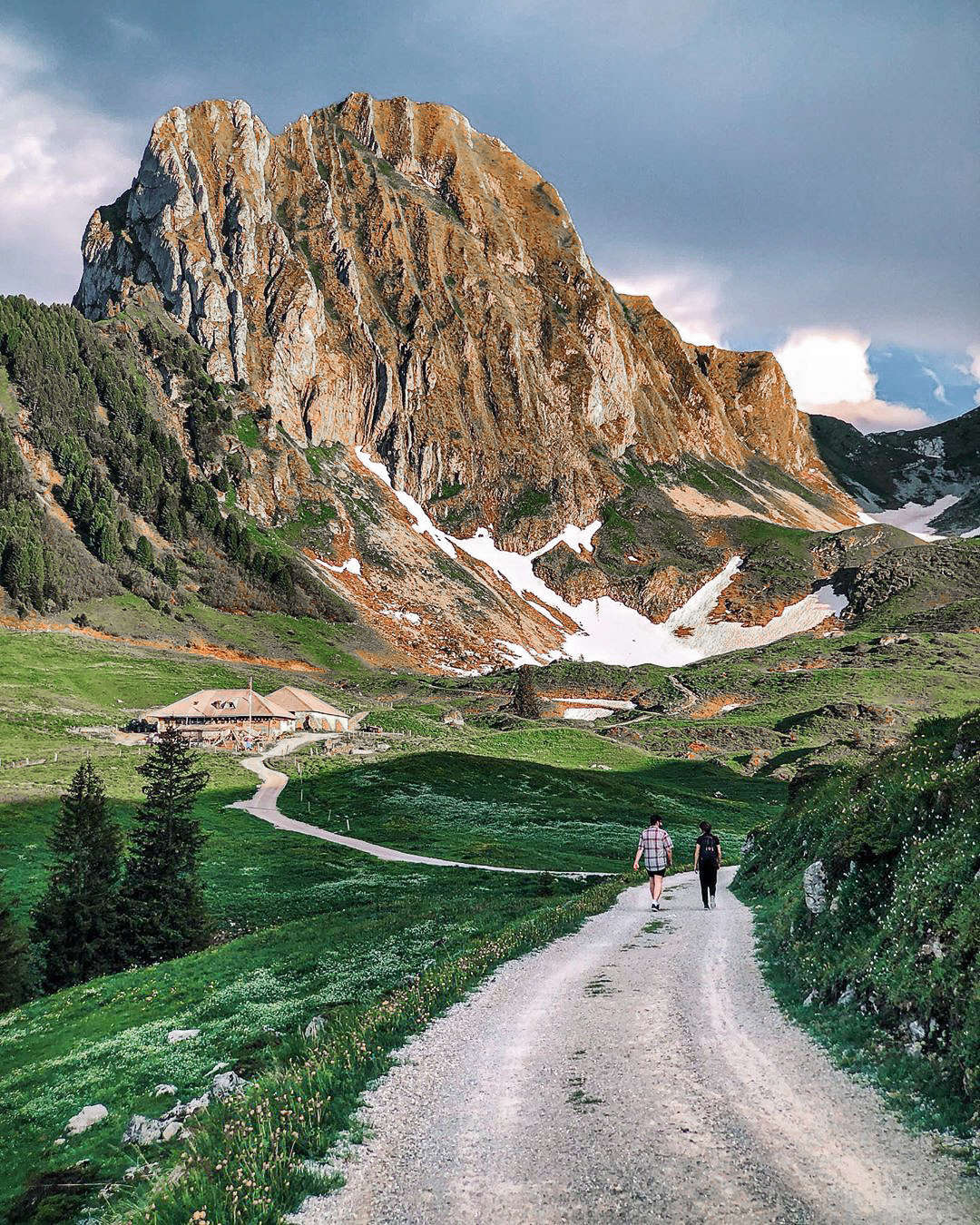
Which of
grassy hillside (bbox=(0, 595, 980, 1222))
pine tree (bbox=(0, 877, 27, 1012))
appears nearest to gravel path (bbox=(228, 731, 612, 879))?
grassy hillside (bbox=(0, 595, 980, 1222))

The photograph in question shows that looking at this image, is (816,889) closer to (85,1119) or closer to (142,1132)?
(142,1132)

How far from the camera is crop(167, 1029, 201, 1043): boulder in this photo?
17109 mm

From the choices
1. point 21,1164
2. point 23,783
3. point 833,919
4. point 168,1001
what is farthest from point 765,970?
point 23,783

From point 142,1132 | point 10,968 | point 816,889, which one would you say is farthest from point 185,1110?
point 10,968

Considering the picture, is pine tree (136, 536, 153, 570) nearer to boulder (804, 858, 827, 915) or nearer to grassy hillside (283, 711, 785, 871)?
grassy hillside (283, 711, 785, 871)

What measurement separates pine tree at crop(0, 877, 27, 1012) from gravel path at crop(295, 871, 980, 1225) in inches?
818

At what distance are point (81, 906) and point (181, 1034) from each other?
15.4 m

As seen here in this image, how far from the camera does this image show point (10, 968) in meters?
26.1

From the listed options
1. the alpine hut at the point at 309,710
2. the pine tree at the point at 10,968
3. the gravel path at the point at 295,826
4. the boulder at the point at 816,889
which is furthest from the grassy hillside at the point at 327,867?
the alpine hut at the point at 309,710

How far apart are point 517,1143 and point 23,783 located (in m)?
66.7

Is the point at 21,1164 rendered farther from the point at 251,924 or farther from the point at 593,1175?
the point at 251,924

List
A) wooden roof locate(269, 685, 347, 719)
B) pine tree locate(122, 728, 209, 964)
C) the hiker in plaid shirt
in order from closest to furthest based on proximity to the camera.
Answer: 1. the hiker in plaid shirt
2. pine tree locate(122, 728, 209, 964)
3. wooden roof locate(269, 685, 347, 719)

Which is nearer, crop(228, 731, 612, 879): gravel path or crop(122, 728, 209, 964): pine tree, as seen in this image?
crop(122, 728, 209, 964): pine tree

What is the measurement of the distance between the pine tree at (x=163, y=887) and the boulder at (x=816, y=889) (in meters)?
24.2
